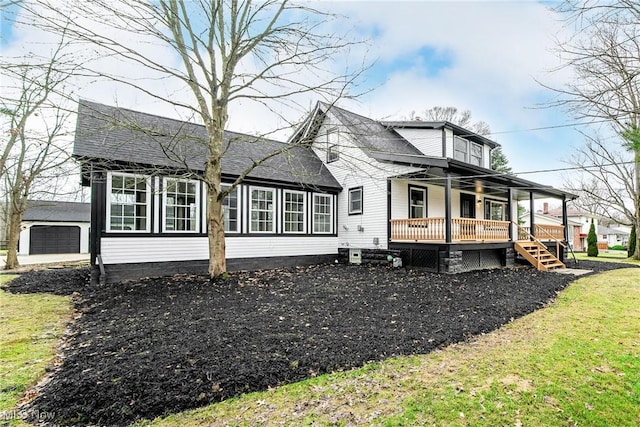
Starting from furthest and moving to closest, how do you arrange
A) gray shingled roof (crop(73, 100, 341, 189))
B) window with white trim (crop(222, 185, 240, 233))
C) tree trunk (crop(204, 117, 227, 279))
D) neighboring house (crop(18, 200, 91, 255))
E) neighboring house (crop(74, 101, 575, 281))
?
neighboring house (crop(18, 200, 91, 255)) → window with white trim (crop(222, 185, 240, 233)) → neighboring house (crop(74, 101, 575, 281)) → tree trunk (crop(204, 117, 227, 279)) → gray shingled roof (crop(73, 100, 341, 189))

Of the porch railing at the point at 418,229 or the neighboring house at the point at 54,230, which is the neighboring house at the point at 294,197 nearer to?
the porch railing at the point at 418,229

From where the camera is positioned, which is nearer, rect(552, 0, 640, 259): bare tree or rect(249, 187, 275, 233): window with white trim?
rect(552, 0, 640, 259): bare tree

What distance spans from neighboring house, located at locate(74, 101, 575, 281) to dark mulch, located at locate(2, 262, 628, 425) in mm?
1429

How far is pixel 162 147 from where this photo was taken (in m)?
7.18

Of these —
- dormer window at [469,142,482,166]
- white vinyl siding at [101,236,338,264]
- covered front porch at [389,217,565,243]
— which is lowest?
white vinyl siding at [101,236,338,264]

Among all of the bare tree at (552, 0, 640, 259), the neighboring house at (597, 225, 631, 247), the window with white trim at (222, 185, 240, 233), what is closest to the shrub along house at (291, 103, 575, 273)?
the window with white trim at (222, 185, 240, 233)

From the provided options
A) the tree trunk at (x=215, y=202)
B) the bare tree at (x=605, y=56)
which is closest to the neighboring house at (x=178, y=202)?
the tree trunk at (x=215, y=202)

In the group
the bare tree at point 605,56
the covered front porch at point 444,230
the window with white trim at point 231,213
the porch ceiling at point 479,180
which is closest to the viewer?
the bare tree at point 605,56

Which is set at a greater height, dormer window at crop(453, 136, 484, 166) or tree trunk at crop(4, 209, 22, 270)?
dormer window at crop(453, 136, 484, 166)

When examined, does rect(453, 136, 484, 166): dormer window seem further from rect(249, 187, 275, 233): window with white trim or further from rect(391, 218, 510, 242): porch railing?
rect(249, 187, 275, 233): window with white trim

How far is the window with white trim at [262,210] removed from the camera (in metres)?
12.0

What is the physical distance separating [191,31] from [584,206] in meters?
31.4

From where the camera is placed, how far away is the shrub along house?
11.2 meters

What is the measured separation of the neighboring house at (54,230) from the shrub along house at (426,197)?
2077 cm
